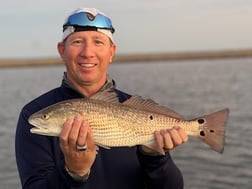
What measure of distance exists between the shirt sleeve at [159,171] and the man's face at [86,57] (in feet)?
2.87

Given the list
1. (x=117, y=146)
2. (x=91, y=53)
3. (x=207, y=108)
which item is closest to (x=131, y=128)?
(x=117, y=146)

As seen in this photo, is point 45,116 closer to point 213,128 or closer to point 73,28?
point 73,28

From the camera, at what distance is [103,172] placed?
427 cm

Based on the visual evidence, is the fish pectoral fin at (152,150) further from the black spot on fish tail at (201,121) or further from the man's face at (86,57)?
the man's face at (86,57)

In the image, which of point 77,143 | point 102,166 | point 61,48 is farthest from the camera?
point 61,48

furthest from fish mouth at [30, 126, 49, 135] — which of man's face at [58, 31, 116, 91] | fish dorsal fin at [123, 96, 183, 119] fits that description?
fish dorsal fin at [123, 96, 183, 119]

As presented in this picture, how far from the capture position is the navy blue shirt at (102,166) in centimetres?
420

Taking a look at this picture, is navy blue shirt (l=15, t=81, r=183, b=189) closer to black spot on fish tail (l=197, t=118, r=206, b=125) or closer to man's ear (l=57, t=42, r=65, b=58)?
black spot on fish tail (l=197, t=118, r=206, b=125)

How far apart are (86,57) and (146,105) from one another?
29.3 inches

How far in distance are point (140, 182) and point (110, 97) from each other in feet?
2.91

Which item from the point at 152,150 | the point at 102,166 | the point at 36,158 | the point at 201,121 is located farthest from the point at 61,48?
the point at 201,121

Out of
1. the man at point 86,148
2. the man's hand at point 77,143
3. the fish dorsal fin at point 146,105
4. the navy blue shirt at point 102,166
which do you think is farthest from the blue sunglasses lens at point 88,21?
the man's hand at point 77,143

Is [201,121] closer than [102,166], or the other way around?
[102,166]

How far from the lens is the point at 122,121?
4.29 m
